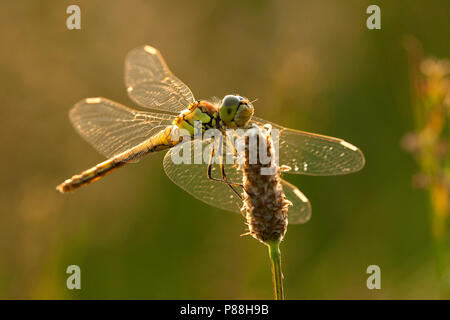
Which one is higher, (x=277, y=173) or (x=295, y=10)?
(x=295, y=10)

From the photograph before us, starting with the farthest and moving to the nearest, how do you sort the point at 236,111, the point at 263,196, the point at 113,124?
1. the point at 113,124
2. the point at 236,111
3. the point at 263,196

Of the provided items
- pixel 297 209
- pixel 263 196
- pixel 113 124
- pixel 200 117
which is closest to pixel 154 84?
pixel 113 124

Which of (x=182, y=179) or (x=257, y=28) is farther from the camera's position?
(x=257, y=28)

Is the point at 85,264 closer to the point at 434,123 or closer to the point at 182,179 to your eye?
the point at 182,179

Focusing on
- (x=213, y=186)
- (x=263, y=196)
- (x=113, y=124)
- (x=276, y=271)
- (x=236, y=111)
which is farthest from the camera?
(x=113, y=124)

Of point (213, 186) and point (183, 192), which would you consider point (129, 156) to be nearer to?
point (213, 186)

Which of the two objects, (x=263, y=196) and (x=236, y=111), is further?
(x=236, y=111)

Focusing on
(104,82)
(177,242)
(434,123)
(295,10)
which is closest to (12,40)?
(104,82)

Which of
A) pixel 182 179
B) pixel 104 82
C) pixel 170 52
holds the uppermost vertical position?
pixel 170 52
